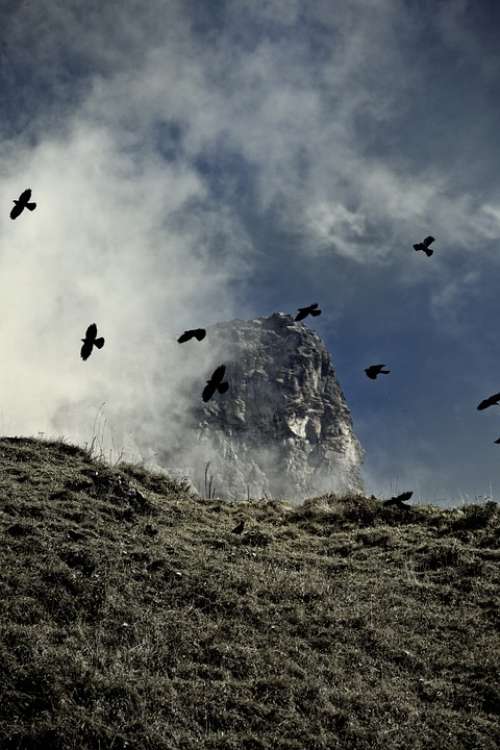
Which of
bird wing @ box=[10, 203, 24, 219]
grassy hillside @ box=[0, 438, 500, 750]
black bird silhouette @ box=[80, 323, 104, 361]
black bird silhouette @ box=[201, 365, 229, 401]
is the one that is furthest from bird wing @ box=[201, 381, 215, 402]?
bird wing @ box=[10, 203, 24, 219]

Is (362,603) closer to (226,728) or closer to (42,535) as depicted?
(226,728)

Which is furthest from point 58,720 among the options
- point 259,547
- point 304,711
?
point 259,547

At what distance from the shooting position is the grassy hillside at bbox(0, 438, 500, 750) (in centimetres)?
809

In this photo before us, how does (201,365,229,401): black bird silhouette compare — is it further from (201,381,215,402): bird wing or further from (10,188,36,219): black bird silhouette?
(10,188,36,219): black bird silhouette

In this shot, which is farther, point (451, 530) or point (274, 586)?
point (451, 530)

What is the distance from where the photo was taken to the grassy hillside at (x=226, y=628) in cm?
809

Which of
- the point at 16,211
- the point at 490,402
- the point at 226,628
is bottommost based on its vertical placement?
the point at 226,628

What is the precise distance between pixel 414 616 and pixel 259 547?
4.76 m

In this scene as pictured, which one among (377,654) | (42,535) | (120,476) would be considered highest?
(120,476)

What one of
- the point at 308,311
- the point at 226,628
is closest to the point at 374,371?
the point at 308,311

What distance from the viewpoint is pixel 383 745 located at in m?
8.01

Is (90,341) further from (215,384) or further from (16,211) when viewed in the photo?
(16,211)

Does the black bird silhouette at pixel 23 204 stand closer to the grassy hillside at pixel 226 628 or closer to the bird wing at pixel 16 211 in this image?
the bird wing at pixel 16 211

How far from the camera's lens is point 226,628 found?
10812 mm
